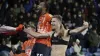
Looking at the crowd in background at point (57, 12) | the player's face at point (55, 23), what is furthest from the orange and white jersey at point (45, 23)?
the crowd in background at point (57, 12)

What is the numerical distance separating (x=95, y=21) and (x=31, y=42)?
573 cm

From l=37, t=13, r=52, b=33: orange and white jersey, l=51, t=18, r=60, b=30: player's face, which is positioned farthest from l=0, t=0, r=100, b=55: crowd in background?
l=51, t=18, r=60, b=30: player's face

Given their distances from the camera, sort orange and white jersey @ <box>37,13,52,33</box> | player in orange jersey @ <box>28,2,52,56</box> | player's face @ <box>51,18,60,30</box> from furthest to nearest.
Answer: orange and white jersey @ <box>37,13,52,33</box> → player in orange jersey @ <box>28,2,52,56</box> → player's face @ <box>51,18,60,30</box>

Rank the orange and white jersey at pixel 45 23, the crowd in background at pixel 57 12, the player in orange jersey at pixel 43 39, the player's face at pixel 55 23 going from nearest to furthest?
1. the player's face at pixel 55 23
2. the player in orange jersey at pixel 43 39
3. the orange and white jersey at pixel 45 23
4. the crowd in background at pixel 57 12

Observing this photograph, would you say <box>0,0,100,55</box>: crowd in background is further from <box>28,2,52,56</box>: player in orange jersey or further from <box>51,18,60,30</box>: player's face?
<box>51,18,60,30</box>: player's face

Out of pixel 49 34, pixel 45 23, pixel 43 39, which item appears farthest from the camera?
pixel 45 23

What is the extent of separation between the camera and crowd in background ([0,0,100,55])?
12.9 meters

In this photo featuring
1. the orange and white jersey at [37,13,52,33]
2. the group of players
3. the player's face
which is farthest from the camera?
the orange and white jersey at [37,13,52,33]

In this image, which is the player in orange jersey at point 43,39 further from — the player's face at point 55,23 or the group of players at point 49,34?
the player's face at point 55,23

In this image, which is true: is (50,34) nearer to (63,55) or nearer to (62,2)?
(63,55)

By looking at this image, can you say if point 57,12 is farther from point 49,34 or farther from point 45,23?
point 49,34

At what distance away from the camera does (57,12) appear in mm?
13680

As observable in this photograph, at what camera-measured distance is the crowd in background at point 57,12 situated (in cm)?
1285

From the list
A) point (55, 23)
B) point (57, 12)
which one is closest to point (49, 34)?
point (55, 23)
